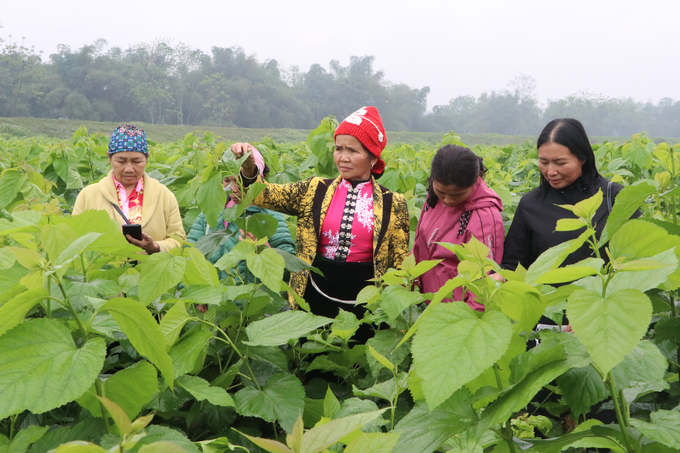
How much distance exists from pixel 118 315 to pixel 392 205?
2.05 meters

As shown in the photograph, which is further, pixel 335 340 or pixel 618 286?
pixel 335 340

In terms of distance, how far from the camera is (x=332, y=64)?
103562 mm

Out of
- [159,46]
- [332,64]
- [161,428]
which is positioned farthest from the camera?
[332,64]

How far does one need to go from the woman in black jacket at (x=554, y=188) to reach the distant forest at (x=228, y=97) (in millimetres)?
39668

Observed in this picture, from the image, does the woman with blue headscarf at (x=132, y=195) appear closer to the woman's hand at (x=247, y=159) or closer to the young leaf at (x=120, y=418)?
the woman's hand at (x=247, y=159)

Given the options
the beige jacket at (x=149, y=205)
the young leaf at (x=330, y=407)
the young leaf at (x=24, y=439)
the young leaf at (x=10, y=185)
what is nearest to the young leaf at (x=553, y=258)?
the young leaf at (x=330, y=407)

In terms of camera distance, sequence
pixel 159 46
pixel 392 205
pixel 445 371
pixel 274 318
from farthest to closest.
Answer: pixel 159 46 < pixel 392 205 < pixel 274 318 < pixel 445 371

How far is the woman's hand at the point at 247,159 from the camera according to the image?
90.4 inches

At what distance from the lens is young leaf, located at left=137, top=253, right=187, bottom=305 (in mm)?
1180

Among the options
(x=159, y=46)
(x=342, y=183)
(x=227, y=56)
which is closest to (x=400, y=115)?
(x=227, y=56)

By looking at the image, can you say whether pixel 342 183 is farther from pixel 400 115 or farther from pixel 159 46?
pixel 159 46

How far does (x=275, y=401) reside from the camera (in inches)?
53.9

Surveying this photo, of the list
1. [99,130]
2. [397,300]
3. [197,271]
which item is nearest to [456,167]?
[397,300]

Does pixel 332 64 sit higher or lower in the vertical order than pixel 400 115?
higher
